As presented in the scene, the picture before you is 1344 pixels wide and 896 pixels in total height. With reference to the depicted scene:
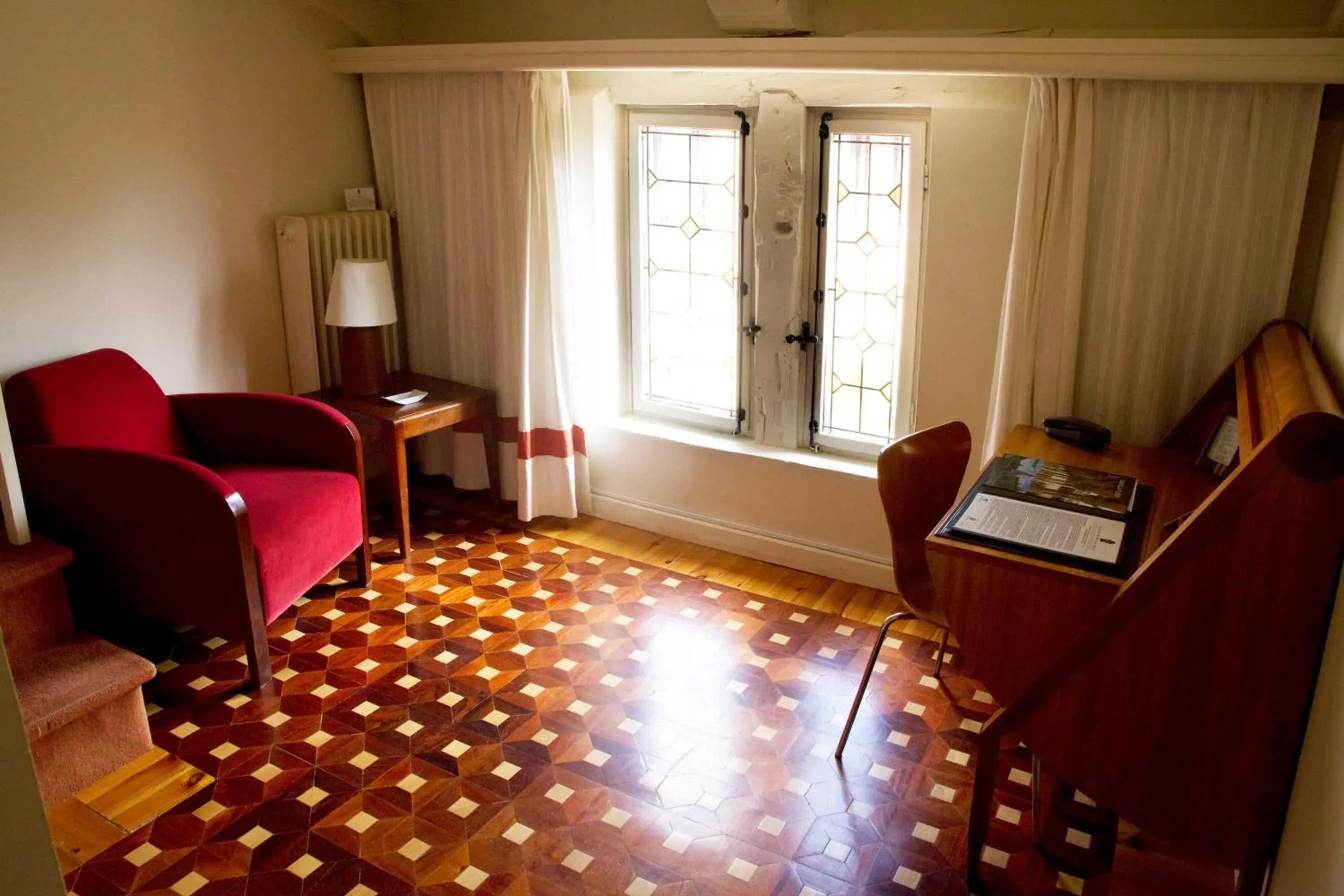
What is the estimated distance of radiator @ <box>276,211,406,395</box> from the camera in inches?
168

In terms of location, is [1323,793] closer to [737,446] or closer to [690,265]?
[737,446]

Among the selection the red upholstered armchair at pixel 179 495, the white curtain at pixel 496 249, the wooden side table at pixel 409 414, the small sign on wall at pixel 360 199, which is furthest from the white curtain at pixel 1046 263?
the small sign on wall at pixel 360 199

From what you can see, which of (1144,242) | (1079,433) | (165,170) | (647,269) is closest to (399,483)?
(647,269)

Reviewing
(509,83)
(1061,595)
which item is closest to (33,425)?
(509,83)

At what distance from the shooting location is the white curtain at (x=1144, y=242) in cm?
A: 295

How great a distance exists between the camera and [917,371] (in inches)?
149

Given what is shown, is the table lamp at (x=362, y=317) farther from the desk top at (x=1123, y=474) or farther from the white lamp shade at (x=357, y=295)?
the desk top at (x=1123, y=474)

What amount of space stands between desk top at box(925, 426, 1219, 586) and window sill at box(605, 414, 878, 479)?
2.43 ft

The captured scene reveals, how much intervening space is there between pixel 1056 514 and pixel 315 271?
309cm

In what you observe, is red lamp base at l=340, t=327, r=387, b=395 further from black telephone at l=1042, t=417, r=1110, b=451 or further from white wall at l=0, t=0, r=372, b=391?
black telephone at l=1042, t=417, r=1110, b=451

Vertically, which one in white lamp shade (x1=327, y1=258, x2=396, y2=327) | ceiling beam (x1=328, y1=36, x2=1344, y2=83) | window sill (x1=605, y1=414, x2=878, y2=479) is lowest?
window sill (x1=605, y1=414, x2=878, y2=479)

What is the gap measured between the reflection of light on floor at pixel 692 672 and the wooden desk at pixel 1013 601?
96cm

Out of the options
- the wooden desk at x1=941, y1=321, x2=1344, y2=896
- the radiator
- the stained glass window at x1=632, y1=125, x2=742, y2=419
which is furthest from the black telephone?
the radiator

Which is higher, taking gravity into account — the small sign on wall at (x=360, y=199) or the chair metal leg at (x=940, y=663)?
the small sign on wall at (x=360, y=199)
